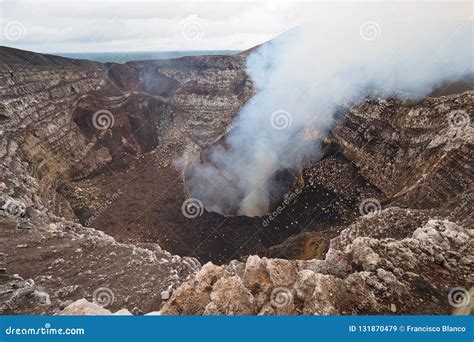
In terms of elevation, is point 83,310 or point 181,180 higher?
point 83,310

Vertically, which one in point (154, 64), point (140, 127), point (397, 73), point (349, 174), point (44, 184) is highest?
point (154, 64)

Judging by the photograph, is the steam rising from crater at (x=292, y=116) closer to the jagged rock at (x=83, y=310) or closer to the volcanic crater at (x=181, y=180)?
the volcanic crater at (x=181, y=180)

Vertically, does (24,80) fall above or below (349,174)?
above

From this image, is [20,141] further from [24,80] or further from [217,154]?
[217,154]

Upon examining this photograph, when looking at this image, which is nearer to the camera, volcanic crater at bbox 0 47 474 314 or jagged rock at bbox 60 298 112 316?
jagged rock at bbox 60 298 112 316

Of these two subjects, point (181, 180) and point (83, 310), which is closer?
point (83, 310)

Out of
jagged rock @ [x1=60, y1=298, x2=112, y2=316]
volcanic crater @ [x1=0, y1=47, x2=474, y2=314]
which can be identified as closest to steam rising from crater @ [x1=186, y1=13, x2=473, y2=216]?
volcanic crater @ [x1=0, y1=47, x2=474, y2=314]

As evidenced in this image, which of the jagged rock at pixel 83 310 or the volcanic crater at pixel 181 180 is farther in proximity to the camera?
the volcanic crater at pixel 181 180

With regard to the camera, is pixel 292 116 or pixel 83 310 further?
pixel 292 116

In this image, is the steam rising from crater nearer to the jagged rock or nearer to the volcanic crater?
the volcanic crater

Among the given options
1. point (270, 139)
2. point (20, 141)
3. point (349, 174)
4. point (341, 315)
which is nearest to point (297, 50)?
point (270, 139)

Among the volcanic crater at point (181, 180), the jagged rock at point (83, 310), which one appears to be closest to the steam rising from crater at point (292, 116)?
the volcanic crater at point (181, 180)
